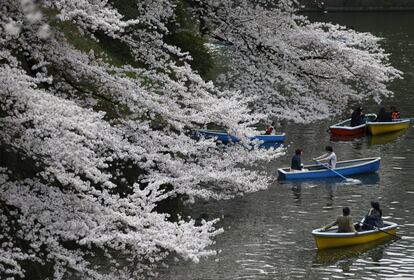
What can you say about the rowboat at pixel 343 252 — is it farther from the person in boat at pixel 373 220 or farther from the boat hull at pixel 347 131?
the boat hull at pixel 347 131

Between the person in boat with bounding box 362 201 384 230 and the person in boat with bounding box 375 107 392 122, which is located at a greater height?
the person in boat with bounding box 375 107 392 122

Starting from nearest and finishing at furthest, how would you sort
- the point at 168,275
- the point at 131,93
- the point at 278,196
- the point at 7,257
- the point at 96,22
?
the point at 7,257
the point at 96,22
the point at 131,93
the point at 168,275
the point at 278,196

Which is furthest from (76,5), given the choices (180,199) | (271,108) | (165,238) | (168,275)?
(271,108)

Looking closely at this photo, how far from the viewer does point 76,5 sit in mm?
15602

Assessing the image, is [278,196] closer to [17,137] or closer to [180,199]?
[180,199]

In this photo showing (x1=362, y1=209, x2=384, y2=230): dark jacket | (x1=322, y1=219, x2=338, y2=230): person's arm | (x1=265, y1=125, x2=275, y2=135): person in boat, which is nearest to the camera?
(x1=322, y1=219, x2=338, y2=230): person's arm

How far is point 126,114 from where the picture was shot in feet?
66.1

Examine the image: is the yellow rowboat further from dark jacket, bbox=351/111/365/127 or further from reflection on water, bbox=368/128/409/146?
dark jacket, bbox=351/111/365/127

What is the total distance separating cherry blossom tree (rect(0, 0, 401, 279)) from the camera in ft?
44.8

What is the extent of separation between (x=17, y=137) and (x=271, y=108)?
17.4m

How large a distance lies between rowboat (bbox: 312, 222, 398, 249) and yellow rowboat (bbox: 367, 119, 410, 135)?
54.5 feet

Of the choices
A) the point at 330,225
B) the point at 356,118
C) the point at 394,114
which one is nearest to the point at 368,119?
the point at 394,114

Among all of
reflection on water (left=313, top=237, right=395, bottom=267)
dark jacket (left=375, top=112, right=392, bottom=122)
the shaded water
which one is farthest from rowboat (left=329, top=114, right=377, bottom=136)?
reflection on water (left=313, top=237, right=395, bottom=267)

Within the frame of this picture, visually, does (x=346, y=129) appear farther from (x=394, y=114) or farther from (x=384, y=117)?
(x=394, y=114)
